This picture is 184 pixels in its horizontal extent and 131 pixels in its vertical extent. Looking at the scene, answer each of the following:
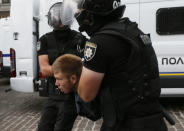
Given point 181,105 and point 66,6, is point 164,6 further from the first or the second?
point 66,6

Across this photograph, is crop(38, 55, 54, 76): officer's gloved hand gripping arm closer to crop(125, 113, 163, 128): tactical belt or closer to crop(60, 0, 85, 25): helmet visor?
crop(60, 0, 85, 25): helmet visor

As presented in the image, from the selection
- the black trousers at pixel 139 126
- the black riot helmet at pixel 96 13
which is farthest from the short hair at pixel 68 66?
the black trousers at pixel 139 126

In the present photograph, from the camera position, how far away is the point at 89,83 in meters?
1.42

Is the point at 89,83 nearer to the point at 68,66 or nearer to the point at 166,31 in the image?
the point at 68,66

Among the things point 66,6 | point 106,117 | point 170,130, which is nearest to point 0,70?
point 170,130

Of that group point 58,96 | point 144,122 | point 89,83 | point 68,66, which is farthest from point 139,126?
point 58,96

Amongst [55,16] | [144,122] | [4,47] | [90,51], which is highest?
[55,16]

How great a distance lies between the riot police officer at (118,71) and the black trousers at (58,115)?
1.08 meters

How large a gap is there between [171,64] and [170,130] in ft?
4.04

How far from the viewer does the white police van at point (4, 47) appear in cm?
855

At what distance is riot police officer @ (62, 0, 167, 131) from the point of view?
141cm

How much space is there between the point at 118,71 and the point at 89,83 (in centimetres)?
17

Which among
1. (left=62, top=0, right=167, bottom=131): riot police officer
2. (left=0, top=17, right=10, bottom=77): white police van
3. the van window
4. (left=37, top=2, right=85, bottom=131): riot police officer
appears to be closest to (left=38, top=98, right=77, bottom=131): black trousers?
(left=37, top=2, right=85, bottom=131): riot police officer

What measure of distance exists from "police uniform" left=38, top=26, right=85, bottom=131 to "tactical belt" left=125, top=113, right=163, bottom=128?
1.18 metres
